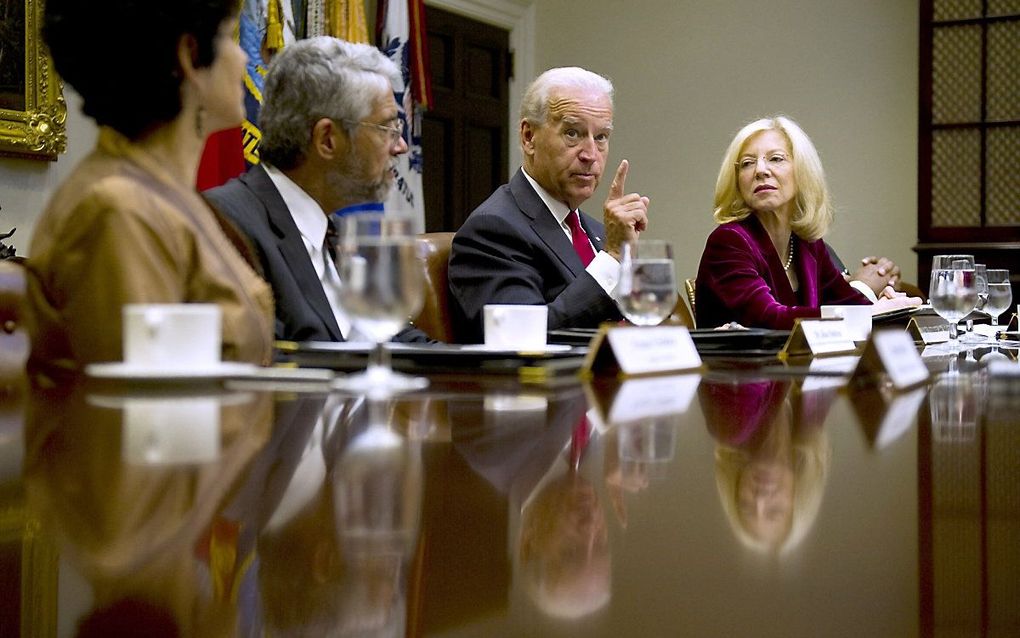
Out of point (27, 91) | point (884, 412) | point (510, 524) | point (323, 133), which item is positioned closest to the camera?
point (510, 524)

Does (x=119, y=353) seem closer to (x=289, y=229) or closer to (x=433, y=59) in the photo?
(x=289, y=229)

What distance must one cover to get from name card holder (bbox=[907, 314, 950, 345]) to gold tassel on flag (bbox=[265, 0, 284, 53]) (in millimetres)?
2675

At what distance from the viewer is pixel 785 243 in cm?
331

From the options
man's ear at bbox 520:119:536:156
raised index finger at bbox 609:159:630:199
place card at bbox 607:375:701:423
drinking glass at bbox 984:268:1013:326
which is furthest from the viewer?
man's ear at bbox 520:119:536:156

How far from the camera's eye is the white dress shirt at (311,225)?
2078mm

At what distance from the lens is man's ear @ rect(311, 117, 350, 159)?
7.30ft

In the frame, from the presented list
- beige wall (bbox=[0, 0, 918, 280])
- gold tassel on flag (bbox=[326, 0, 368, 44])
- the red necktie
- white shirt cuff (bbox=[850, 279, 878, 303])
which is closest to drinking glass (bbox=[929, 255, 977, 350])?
the red necktie

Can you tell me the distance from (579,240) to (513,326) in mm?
1420

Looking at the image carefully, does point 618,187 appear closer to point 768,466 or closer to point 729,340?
point 729,340

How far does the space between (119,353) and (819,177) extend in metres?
2.49

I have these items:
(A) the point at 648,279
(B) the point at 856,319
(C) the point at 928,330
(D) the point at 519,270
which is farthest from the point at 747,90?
(A) the point at 648,279

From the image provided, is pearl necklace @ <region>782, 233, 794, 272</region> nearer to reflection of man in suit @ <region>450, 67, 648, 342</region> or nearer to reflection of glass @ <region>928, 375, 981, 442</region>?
reflection of man in suit @ <region>450, 67, 648, 342</region>

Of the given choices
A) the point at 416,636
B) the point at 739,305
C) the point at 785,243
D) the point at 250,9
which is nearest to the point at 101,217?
the point at 416,636

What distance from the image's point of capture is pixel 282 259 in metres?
1.97
